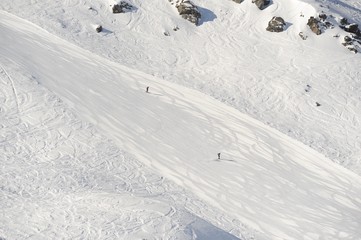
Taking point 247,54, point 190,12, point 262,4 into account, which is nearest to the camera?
point 247,54

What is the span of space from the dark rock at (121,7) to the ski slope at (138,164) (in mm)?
3992

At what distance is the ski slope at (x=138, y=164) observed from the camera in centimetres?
2073

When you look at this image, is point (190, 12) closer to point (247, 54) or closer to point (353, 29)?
point (247, 54)

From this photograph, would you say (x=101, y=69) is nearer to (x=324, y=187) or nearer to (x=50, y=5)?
(x=50, y=5)

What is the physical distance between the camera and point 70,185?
22656 mm

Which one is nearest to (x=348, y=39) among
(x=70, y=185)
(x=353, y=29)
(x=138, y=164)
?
(x=353, y=29)

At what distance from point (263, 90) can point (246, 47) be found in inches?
133

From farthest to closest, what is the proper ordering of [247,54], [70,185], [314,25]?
[314,25] → [247,54] → [70,185]

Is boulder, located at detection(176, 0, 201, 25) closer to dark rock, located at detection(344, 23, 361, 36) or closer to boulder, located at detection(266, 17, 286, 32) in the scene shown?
boulder, located at detection(266, 17, 286, 32)

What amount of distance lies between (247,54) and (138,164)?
33.2ft

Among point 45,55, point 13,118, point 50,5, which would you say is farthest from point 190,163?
point 50,5

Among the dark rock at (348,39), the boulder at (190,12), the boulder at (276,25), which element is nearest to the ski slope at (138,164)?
the boulder at (190,12)

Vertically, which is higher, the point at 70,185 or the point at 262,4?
the point at 262,4

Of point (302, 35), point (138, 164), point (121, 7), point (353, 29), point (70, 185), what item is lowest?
point (138, 164)
